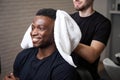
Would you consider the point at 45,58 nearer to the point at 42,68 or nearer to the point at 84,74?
the point at 42,68

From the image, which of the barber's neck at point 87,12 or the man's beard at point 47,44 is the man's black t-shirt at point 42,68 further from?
the barber's neck at point 87,12

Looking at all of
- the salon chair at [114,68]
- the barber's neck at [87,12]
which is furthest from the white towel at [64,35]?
the salon chair at [114,68]

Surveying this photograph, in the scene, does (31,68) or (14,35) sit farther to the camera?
(14,35)

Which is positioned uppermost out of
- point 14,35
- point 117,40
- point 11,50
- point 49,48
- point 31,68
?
point 49,48

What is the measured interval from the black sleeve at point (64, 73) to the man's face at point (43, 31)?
0.15 metres

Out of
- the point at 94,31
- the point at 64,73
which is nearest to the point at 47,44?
the point at 64,73

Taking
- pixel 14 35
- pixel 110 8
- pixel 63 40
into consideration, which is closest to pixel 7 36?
pixel 14 35

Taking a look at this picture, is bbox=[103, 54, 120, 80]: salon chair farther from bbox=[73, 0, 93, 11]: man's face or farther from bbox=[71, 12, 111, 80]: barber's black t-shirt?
bbox=[73, 0, 93, 11]: man's face

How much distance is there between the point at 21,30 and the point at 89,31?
3.93 feet

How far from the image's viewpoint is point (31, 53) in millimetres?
1300

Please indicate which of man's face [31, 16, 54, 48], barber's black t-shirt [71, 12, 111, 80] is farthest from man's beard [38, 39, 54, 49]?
barber's black t-shirt [71, 12, 111, 80]

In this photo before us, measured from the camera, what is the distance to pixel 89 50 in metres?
1.37

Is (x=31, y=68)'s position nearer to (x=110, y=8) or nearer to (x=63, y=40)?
(x=63, y=40)

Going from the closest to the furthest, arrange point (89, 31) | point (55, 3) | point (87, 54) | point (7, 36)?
point (87, 54)
point (89, 31)
point (7, 36)
point (55, 3)
